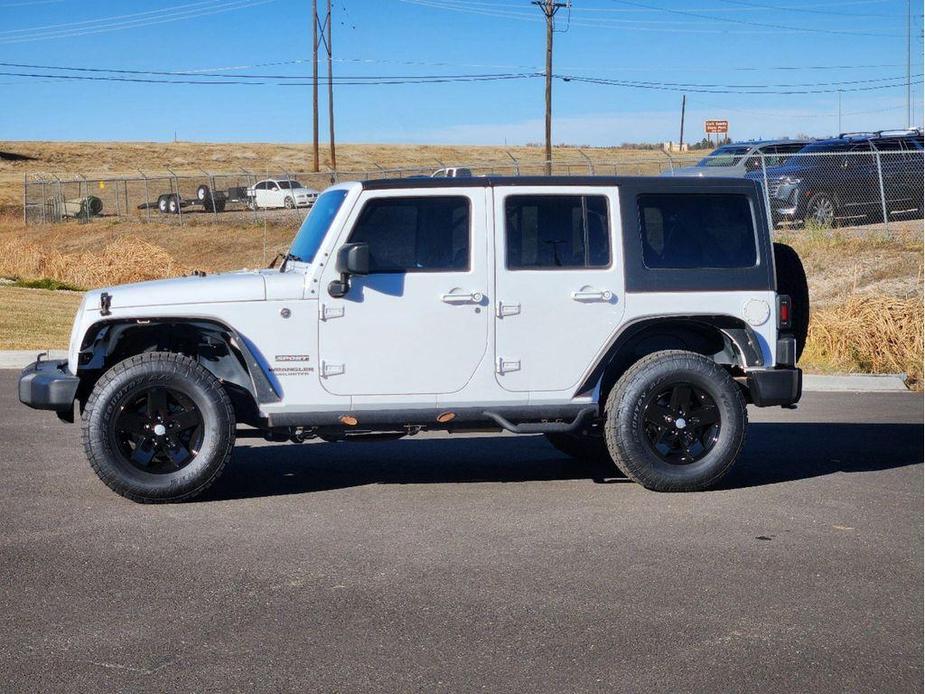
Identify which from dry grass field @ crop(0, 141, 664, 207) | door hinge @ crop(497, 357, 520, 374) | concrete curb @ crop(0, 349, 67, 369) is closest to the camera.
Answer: door hinge @ crop(497, 357, 520, 374)

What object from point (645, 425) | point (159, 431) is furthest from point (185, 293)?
point (645, 425)

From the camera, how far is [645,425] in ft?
27.6

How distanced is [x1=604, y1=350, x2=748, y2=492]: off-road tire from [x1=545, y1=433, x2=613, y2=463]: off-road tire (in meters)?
1.11

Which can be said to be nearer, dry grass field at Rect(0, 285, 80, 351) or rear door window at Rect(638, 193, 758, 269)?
rear door window at Rect(638, 193, 758, 269)

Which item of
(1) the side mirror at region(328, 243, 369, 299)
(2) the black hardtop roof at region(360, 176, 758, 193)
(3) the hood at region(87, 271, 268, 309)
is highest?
(2) the black hardtop roof at region(360, 176, 758, 193)

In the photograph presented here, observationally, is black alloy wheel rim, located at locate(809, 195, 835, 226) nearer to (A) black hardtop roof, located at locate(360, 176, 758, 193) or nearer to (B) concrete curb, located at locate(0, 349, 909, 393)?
(B) concrete curb, located at locate(0, 349, 909, 393)

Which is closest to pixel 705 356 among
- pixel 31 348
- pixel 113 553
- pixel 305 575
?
pixel 305 575

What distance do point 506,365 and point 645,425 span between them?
39.8 inches

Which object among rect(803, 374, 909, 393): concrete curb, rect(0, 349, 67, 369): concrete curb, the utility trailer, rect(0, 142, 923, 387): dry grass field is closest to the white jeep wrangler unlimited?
rect(803, 374, 909, 393): concrete curb

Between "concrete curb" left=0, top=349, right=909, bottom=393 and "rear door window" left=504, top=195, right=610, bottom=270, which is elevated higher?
"rear door window" left=504, top=195, right=610, bottom=270

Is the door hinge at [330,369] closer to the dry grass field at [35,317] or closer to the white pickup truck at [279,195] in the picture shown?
the dry grass field at [35,317]

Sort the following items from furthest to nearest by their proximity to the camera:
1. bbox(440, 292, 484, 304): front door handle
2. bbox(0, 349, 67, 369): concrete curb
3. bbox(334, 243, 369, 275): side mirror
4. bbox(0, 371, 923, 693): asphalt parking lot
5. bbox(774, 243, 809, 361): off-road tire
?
bbox(0, 349, 67, 369): concrete curb
bbox(774, 243, 809, 361): off-road tire
bbox(440, 292, 484, 304): front door handle
bbox(334, 243, 369, 275): side mirror
bbox(0, 371, 923, 693): asphalt parking lot

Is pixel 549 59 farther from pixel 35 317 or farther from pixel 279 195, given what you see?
pixel 35 317

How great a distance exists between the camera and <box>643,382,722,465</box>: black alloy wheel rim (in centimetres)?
848
